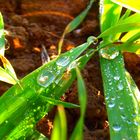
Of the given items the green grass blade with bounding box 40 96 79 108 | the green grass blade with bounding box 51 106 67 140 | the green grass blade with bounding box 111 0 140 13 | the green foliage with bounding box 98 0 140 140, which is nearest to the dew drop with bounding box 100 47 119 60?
the green foliage with bounding box 98 0 140 140

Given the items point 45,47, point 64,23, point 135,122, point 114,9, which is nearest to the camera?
point 135,122

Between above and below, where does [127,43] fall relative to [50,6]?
below

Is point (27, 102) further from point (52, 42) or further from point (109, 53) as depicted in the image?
point (52, 42)

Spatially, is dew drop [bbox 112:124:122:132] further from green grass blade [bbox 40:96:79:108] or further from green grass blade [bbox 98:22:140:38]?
green grass blade [bbox 98:22:140:38]

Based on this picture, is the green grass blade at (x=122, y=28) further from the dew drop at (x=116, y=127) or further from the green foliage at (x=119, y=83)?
the dew drop at (x=116, y=127)

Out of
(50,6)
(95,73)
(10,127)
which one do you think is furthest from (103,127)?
(50,6)

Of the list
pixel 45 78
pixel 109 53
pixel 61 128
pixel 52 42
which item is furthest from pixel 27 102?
pixel 52 42

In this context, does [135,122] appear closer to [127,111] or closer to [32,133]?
[127,111]
